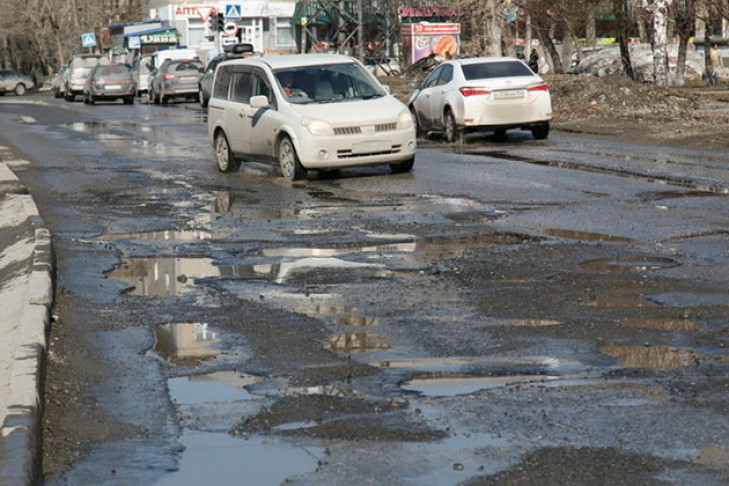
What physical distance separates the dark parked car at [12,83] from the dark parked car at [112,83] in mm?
32829

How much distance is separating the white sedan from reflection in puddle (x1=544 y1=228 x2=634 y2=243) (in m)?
12.3

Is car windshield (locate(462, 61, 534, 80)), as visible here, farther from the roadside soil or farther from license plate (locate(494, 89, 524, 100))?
the roadside soil

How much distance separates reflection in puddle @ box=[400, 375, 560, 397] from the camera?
677cm

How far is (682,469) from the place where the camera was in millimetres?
5371

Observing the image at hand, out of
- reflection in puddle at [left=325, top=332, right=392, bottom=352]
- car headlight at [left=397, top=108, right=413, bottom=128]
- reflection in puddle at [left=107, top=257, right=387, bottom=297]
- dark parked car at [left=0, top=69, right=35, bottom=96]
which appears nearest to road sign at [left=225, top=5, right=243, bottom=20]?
car headlight at [left=397, top=108, right=413, bottom=128]

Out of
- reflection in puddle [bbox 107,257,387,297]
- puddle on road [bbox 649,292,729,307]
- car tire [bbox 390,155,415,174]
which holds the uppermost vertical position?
puddle on road [bbox 649,292,729,307]

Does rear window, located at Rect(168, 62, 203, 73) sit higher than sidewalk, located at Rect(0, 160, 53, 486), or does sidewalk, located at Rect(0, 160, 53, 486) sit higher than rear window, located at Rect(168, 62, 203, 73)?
sidewalk, located at Rect(0, 160, 53, 486)

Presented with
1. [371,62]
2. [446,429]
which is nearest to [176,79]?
[371,62]

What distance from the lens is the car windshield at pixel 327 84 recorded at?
19.3 metres

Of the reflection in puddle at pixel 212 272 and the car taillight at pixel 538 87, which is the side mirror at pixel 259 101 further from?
the reflection in puddle at pixel 212 272

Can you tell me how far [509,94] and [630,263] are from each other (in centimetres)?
1455

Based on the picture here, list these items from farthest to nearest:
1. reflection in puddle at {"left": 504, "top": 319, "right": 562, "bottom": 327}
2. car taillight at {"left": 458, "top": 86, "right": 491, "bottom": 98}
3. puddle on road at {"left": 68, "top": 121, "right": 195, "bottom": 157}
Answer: puddle on road at {"left": 68, "top": 121, "right": 195, "bottom": 157}
car taillight at {"left": 458, "top": 86, "right": 491, "bottom": 98}
reflection in puddle at {"left": 504, "top": 319, "right": 562, "bottom": 327}

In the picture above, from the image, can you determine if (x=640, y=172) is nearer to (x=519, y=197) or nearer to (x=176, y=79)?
(x=519, y=197)

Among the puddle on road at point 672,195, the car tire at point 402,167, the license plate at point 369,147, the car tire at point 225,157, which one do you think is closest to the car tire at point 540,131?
the car tire at point 402,167
